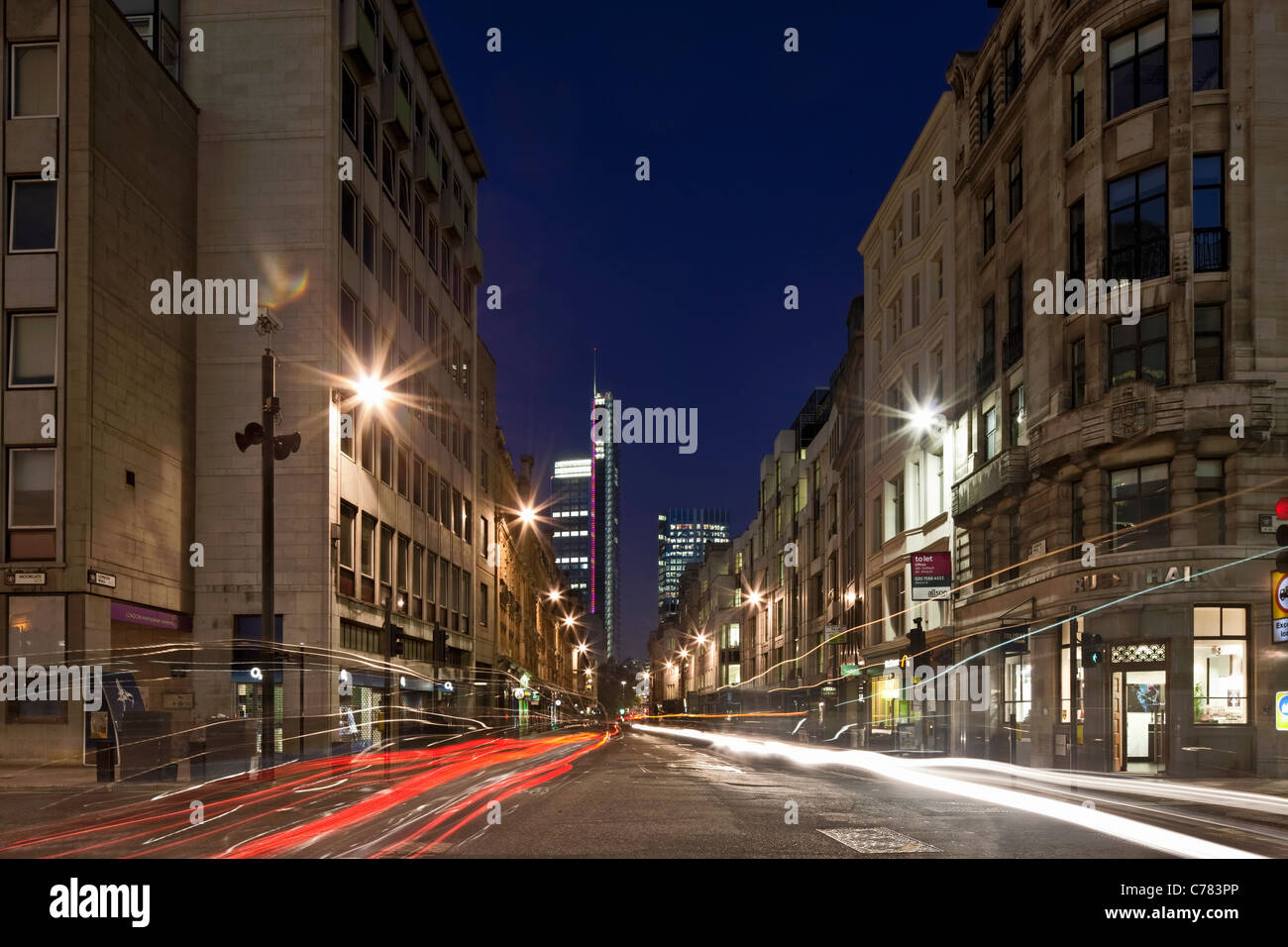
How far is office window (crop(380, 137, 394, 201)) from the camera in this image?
2080 inches

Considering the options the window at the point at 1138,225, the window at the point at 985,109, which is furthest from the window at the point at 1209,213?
the window at the point at 985,109

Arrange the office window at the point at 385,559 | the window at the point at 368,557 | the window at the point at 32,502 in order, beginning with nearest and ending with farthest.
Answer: the window at the point at 32,502, the window at the point at 368,557, the office window at the point at 385,559

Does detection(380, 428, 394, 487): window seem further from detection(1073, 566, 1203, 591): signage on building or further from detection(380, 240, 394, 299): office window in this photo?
detection(1073, 566, 1203, 591): signage on building

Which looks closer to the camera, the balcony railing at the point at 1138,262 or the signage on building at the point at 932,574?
the balcony railing at the point at 1138,262

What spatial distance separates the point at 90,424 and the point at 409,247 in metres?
27.1

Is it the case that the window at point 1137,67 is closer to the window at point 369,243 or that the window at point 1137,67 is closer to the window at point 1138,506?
the window at point 1138,506

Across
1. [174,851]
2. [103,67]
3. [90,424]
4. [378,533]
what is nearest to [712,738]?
[378,533]

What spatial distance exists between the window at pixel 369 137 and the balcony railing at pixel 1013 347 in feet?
87.3

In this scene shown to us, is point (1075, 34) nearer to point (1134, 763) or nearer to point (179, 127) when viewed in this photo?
point (1134, 763)

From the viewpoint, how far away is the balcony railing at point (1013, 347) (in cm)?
3834

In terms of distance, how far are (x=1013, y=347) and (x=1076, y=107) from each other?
7909mm

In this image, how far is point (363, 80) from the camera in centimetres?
4788
